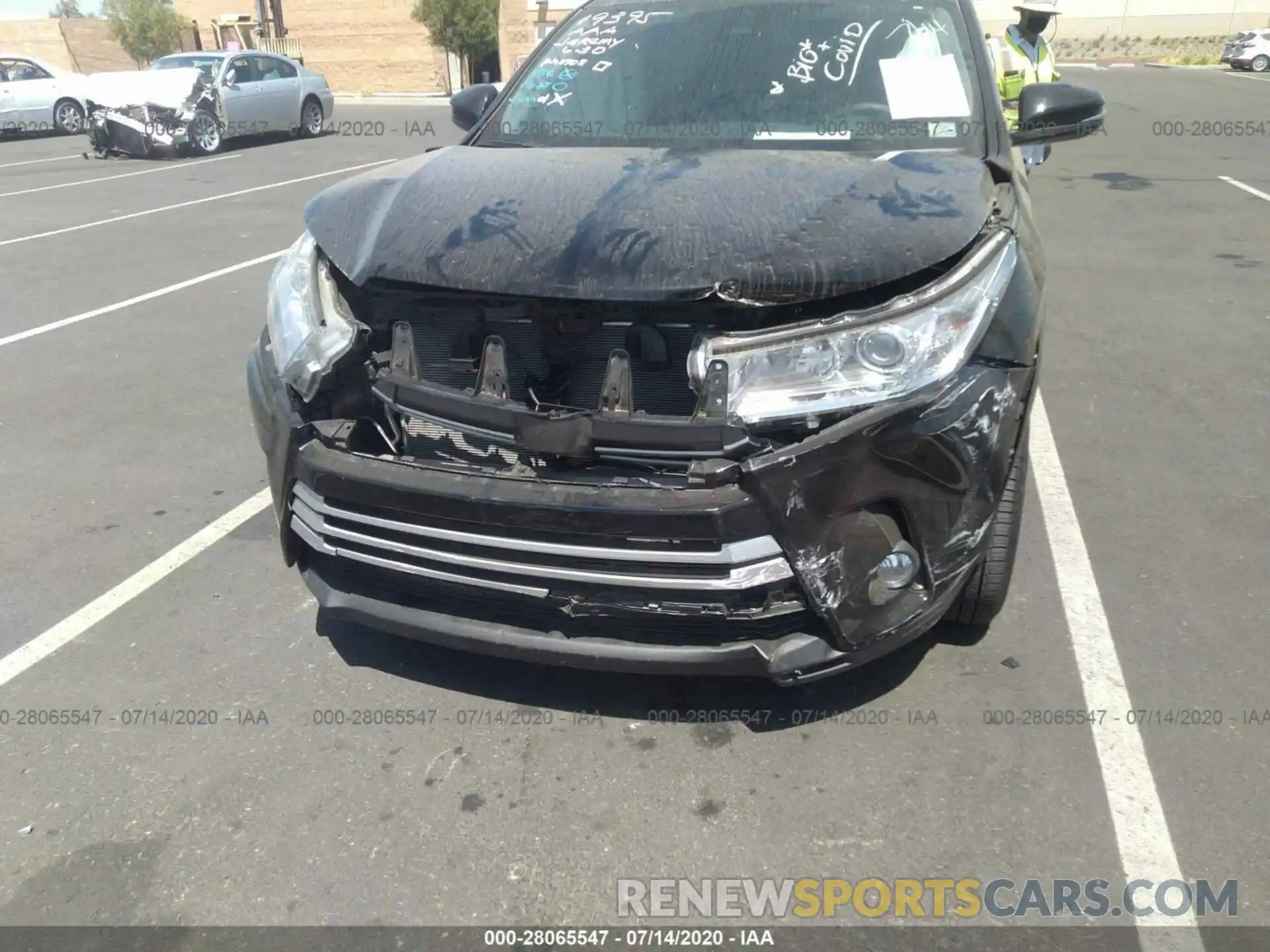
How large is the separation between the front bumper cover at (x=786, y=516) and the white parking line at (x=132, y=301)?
14.3 feet

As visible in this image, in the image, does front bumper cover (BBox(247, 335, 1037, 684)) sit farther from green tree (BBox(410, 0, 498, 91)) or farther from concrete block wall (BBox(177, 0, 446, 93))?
concrete block wall (BBox(177, 0, 446, 93))

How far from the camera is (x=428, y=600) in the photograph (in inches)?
103

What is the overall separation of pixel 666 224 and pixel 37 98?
882 inches

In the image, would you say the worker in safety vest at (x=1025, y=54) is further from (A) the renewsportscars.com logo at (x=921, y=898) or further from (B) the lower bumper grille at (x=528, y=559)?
(A) the renewsportscars.com logo at (x=921, y=898)

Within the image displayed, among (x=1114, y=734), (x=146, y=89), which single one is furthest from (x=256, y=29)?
(x=1114, y=734)

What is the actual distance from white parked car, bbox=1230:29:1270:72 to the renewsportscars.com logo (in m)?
39.2

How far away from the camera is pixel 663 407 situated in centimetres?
242

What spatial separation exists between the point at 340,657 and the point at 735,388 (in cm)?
157

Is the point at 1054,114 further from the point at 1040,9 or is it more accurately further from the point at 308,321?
the point at 1040,9

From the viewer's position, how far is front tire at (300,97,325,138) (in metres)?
18.8

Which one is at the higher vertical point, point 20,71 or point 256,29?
point 20,71

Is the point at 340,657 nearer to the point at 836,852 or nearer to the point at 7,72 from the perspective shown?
the point at 836,852

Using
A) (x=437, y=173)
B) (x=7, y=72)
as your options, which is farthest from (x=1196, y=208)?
(x=7, y=72)

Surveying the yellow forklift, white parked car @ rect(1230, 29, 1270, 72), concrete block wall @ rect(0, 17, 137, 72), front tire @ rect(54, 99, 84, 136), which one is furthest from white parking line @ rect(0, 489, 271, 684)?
concrete block wall @ rect(0, 17, 137, 72)
